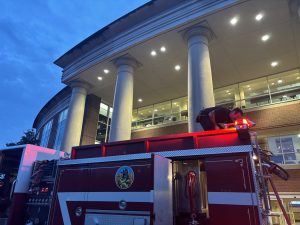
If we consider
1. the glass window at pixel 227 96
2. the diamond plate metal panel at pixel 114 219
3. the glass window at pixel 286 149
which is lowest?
the diamond plate metal panel at pixel 114 219

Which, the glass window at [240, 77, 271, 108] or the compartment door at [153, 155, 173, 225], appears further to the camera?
the glass window at [240, 77, 271, 108]

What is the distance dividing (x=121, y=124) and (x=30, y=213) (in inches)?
248

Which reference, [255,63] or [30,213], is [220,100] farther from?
[30,213]

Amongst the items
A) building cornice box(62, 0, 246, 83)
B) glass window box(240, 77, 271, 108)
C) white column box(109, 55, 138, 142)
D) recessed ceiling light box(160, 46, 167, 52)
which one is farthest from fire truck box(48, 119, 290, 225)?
glass window box(240, 77, 271, 108)

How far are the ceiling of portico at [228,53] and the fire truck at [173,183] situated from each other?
794 cm

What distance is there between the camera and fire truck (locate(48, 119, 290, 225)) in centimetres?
393

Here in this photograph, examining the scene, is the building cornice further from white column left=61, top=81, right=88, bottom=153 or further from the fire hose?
the fire hose

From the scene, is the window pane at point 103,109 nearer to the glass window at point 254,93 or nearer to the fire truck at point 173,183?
the glass window at point 254,93

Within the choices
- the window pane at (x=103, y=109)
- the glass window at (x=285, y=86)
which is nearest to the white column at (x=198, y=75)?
the glass window at (x=285, y=86)

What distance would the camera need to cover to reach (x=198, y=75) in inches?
385

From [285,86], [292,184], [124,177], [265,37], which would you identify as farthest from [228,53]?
[124,177]

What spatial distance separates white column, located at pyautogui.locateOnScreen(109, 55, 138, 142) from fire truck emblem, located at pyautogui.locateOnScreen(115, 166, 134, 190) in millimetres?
6866

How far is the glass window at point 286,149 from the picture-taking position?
1200 centimetres

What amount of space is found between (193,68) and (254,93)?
710cm
